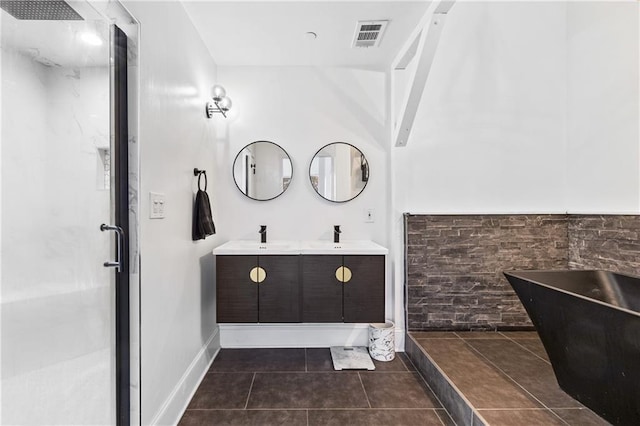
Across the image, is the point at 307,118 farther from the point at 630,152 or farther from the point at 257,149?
the point at 630,152

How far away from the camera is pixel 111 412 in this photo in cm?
137

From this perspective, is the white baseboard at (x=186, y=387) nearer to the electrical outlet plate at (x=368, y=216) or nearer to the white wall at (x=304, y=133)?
the white wall at (x=304, y=133)

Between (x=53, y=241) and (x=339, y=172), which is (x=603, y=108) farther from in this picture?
(x=53, y=241)

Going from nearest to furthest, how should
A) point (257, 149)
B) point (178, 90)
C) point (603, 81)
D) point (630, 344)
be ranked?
point (630, 344)
point (178, 90)
point (603, 81)
point (257, 149)

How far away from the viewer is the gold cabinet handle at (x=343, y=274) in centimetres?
232

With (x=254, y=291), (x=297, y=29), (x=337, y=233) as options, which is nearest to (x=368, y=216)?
(x=337, y=233)

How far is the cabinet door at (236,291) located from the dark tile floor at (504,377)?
1.32 metres

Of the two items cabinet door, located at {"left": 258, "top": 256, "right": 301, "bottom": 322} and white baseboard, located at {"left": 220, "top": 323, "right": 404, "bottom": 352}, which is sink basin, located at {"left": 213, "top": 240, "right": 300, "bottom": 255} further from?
white baseboard, located at {"left": 220, "top": 323, "right": 404, "bottom": 352}

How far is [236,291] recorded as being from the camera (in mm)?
2312

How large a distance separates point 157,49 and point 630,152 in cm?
313

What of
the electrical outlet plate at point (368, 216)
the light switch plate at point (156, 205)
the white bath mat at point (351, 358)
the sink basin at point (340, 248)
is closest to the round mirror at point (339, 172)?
the electrical outlet plate at point (368, 216)

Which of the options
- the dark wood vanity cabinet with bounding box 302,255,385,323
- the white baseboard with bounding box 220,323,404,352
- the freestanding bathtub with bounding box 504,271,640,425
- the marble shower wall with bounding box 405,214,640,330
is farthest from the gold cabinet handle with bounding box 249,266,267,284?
the freestanding bathtub with bounding box 504,271,640,425

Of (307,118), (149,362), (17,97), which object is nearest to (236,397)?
(149,362)

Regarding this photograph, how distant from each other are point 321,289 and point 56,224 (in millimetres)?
1654
